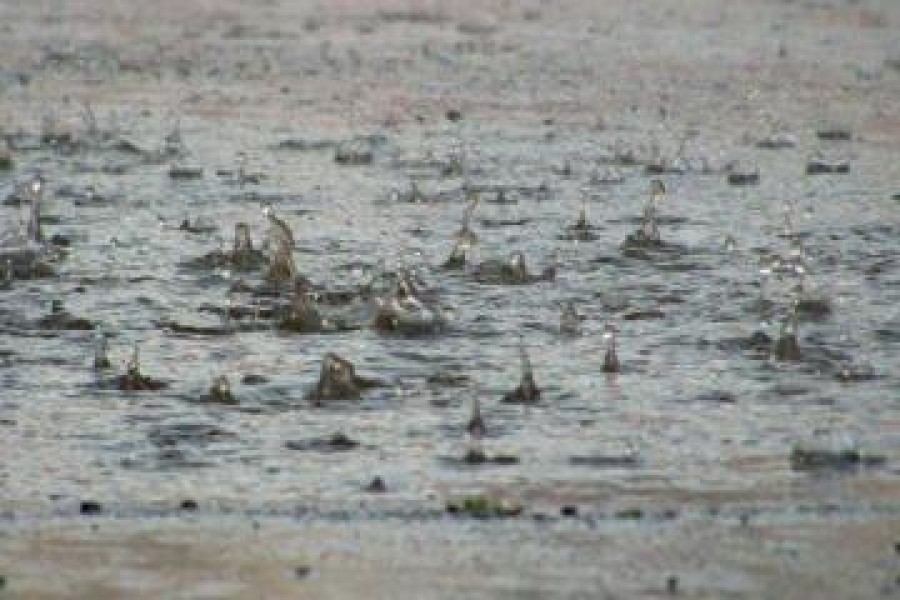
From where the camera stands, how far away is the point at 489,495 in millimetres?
12891

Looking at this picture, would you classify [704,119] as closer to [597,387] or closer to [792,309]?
[792,309]

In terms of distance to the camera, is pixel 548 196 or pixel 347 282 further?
pixel 548 196

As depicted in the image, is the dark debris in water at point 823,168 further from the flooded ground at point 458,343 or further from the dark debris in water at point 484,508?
the dark debris in water at point 484,508

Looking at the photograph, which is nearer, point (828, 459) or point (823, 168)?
point (828, 459)

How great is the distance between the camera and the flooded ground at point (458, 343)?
11.9 meters

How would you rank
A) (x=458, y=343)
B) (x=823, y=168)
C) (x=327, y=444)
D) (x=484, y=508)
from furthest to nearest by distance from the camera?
(x=823, y=168) → (x=458, y=343) → (x=327, y=444) → (x=484, y=508)

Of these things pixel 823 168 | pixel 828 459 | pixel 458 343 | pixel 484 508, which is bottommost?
pixel 484 508

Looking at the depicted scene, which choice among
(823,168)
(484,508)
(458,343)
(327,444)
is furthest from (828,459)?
(823,168)

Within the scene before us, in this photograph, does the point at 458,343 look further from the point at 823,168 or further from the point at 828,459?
the point at 823,168

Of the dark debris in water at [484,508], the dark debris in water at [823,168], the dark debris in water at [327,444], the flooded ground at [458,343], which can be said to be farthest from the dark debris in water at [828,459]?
the dark debris in water at [823,168]

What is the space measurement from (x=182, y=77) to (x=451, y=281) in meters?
18.8

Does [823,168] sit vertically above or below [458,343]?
above

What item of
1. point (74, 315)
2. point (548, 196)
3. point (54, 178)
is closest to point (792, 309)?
point (74, 315)

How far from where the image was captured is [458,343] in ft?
56.5
